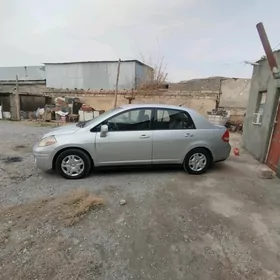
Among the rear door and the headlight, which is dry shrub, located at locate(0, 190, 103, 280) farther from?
the rear door

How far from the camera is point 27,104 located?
16.2 meters

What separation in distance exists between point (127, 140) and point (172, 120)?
1079 mm

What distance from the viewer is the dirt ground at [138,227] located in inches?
85.1

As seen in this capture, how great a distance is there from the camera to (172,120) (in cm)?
455

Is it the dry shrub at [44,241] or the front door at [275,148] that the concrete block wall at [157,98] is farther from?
the dry shrub at [44,241]

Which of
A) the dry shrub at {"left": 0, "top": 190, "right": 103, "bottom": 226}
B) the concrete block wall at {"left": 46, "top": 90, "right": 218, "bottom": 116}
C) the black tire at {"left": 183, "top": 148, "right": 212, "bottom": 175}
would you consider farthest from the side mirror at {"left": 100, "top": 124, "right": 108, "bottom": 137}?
the concrete block wall at {"left": 46, "top": 90, "right": 218, "bottom": 116}

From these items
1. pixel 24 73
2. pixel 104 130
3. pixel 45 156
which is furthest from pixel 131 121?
pixel 24 73

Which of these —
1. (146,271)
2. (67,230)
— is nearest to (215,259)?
(146,271)

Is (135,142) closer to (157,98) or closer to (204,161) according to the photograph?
(204,161)

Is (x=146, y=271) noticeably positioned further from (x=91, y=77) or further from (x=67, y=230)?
(x=91, y=77)

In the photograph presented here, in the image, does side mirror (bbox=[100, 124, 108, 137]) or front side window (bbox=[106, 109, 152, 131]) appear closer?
side mirror (bbox=[100, 124, 108, 137])

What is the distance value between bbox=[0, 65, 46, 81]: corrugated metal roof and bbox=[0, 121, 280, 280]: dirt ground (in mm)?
22912

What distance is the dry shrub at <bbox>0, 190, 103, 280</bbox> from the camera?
2.08 m

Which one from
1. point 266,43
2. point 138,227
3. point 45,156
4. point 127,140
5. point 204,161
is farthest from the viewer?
point 266,43
